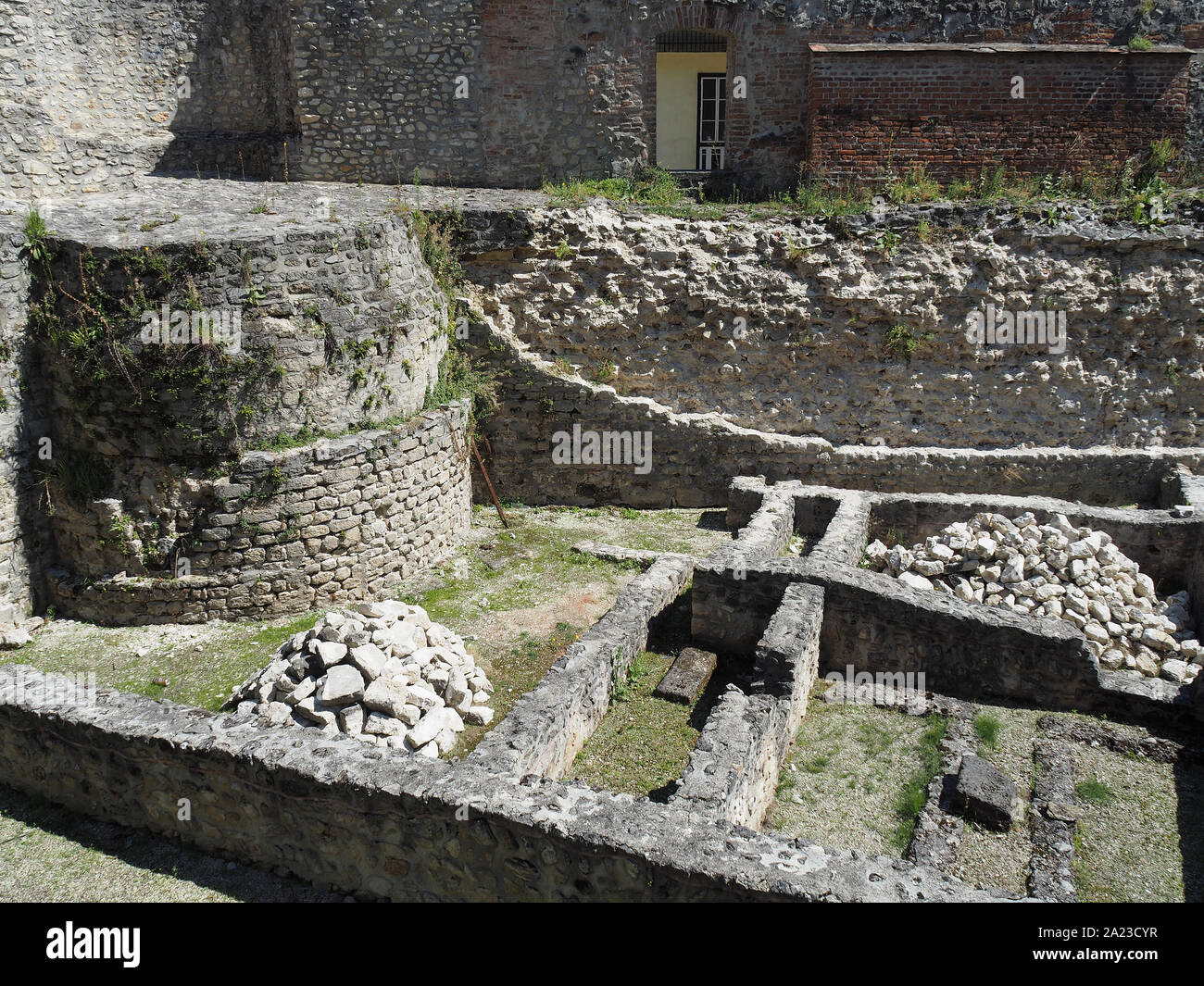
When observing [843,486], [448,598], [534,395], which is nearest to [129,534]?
[448,598]

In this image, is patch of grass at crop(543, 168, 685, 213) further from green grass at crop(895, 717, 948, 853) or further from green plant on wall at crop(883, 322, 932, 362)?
green grass at crop(895, 717, 948, 853)

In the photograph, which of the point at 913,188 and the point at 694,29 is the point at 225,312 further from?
the point at 913,188

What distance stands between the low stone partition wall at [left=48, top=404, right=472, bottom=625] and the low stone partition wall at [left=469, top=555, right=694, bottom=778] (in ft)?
8.27

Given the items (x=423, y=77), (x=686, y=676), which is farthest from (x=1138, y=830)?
(x=423, y=77)

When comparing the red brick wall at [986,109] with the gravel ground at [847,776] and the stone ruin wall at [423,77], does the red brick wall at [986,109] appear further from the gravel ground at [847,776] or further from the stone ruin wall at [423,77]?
the gravel ground at [847,776]

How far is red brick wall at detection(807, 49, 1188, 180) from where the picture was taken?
41.1 ft

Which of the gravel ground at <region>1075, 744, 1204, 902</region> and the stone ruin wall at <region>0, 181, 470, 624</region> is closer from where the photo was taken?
the gravel ground at <region>1075, 744, 1204, 902</region>

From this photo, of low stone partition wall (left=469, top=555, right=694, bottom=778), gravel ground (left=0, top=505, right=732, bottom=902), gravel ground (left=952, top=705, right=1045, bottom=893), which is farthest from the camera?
low stone partition wall (left=469, top=555, right=694, bottom=778)

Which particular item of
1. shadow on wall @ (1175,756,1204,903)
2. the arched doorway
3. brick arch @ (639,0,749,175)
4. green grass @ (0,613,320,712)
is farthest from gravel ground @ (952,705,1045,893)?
the arched doorway

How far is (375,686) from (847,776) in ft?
11.5

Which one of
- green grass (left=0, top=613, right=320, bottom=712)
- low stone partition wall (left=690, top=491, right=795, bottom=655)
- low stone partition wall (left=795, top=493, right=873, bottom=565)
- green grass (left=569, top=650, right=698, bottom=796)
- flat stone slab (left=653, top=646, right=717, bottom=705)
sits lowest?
green grass (left=569, top=650, right=698, bottom=796)

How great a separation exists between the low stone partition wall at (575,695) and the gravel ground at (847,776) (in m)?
1.52

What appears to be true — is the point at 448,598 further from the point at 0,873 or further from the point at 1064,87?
the point at 1064,87
